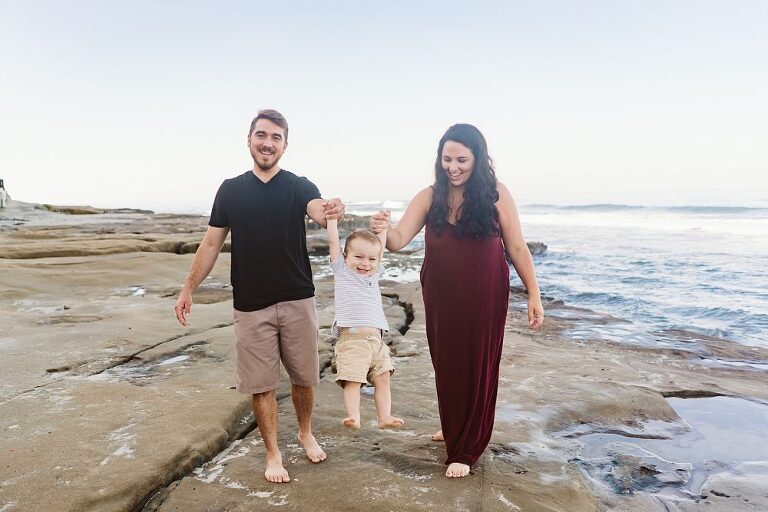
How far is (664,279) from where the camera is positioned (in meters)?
13.7

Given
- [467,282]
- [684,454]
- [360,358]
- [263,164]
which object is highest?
[263,164]

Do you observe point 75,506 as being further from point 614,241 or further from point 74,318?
point 614,241

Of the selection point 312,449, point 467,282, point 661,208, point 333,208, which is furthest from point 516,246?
point 661,208

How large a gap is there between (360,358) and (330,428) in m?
0.77

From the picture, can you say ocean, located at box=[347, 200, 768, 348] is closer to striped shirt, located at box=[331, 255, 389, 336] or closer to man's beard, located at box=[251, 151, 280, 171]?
striped shirt, located at box=[331, 255, 389, 336]

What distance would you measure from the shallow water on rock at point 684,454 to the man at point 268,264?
2020mm

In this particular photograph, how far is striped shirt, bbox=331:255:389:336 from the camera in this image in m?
3.59

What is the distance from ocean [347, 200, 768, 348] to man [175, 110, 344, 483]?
5502mm

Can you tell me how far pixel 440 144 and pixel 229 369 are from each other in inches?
115

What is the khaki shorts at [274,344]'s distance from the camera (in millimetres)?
3287

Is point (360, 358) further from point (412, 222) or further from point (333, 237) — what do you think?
point (412, 222)

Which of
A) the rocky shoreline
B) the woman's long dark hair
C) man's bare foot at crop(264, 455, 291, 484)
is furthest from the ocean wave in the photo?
man's bare foot at crop(264, 455, 291, 484)

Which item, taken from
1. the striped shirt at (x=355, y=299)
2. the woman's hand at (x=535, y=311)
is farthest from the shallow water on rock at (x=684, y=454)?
the striped shirt at (x=355, y=299)

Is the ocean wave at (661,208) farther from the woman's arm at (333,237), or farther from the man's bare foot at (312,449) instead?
the man's bare foot at (312,449)
